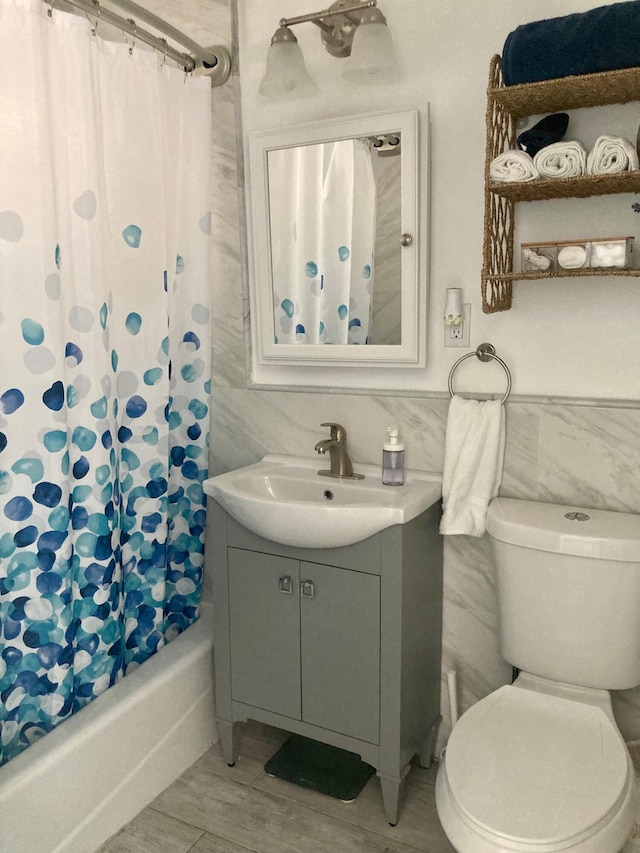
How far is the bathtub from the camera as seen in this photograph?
156cm

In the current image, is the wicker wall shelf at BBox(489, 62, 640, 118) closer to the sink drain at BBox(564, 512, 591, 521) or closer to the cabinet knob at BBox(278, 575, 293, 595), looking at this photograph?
the sink drain at BBox(564, 512, 591, 521)

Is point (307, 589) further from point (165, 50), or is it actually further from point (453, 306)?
point (165, 50)

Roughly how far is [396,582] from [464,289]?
0.79m

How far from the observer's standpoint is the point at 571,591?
159cm

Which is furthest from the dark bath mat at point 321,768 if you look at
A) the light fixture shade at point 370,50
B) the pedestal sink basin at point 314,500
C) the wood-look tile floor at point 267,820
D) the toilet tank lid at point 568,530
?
the light fixture shade at point 370,50

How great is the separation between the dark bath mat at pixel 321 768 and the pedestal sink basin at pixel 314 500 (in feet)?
2.48

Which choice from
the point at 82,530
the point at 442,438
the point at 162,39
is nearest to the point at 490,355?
the point at 442,438

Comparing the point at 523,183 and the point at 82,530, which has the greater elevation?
the point at 523,183

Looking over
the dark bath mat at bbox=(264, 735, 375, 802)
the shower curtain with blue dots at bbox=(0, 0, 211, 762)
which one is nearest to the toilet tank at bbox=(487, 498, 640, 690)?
the dark bath mat at bbox=(264, 735, 375, 802)

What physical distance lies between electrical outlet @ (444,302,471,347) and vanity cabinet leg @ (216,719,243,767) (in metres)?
1.28

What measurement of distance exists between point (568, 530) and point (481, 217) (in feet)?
2.73

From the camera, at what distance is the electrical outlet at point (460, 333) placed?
1.86m

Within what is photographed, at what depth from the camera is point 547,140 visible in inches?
62.2

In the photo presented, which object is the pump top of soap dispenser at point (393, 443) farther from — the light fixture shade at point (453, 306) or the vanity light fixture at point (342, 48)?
the vanity light fixture at point (342, 48)
